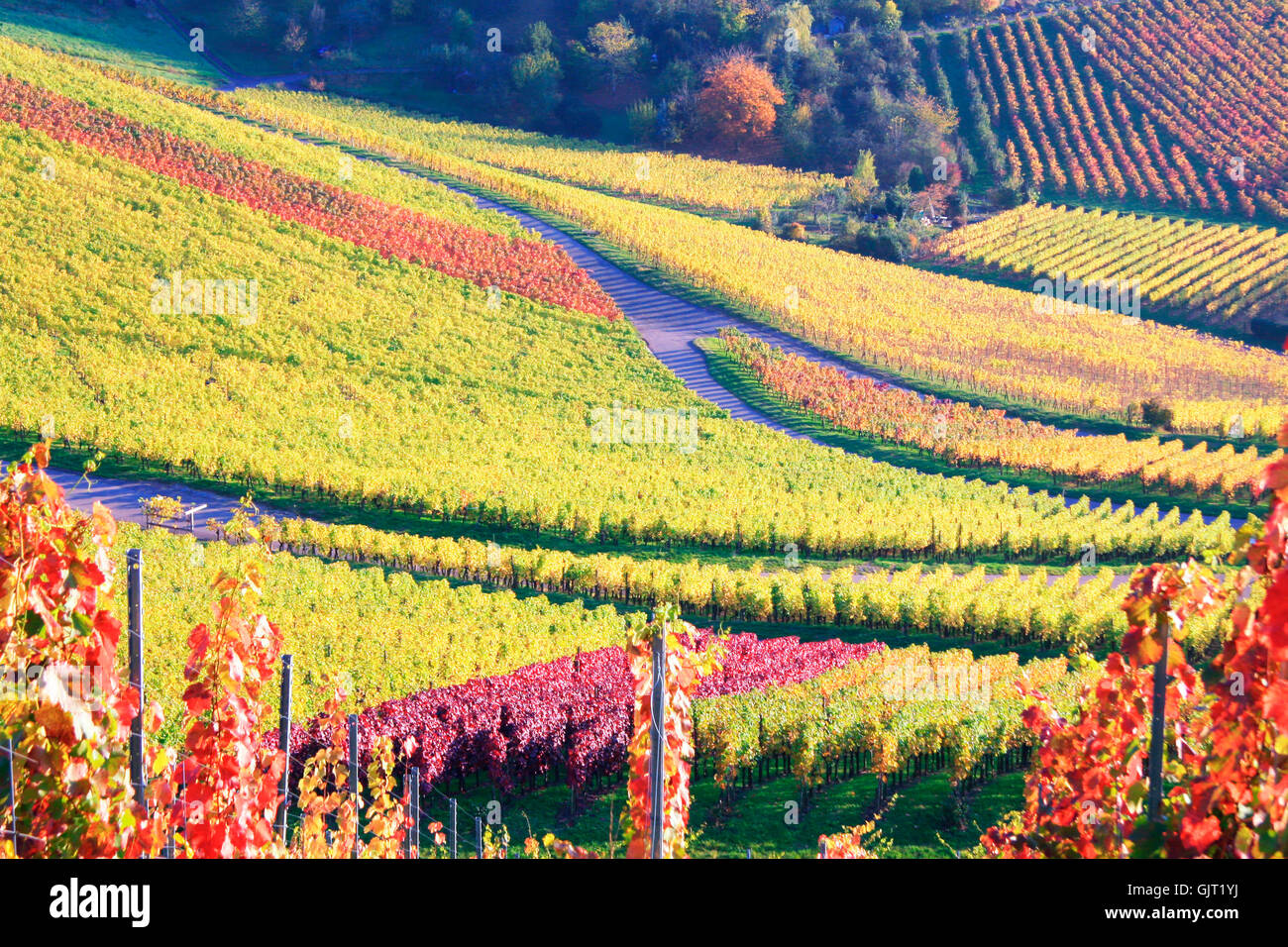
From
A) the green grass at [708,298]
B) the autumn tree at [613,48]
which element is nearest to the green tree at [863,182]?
the green grass at [708,298]

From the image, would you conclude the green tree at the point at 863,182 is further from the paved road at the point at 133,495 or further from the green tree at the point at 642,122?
the paved road at the point at 133,495

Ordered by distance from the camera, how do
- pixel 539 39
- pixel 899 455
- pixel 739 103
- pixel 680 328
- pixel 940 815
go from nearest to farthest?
1. pixel 940 815
2. pixel 899 455
3. pixel 680 328
4. pixel 739 103
5. pixel 539 39

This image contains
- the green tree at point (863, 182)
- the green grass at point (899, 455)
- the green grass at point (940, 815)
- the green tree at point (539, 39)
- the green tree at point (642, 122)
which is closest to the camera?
the green grass at point (940, 815)

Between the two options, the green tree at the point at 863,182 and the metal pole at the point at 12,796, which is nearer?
the metal pole at the point at 12,796

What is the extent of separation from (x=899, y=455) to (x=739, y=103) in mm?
45018

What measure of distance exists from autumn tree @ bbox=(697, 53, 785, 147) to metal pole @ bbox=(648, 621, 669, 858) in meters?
72.8

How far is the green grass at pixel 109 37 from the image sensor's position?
73.4 meters

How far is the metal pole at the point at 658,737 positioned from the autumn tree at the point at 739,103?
239 ft

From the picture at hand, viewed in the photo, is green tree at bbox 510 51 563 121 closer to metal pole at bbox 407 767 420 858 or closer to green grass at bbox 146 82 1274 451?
green grass at bbox 146 82 1274 451

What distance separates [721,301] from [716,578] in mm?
26520

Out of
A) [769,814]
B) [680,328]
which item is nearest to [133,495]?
[769,814]

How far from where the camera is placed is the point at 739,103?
2965 inches

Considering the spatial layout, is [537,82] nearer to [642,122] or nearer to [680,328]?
[642,122]
